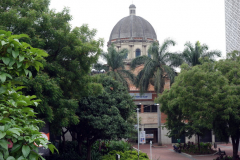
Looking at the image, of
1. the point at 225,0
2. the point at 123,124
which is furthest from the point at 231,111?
the point at 225,0

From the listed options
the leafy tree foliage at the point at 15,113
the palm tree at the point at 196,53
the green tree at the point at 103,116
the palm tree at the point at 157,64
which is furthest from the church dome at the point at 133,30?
the leafy tree foliage at the point at 15,113

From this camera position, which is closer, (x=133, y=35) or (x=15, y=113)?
(x=15, y=113)

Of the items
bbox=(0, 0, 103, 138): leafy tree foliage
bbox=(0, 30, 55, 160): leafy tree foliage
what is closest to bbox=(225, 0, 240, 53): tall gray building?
bbox=(0, 0, 103, 138): leafy tree foliage

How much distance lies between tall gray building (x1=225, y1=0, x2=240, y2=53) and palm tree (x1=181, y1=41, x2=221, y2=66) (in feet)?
45.8

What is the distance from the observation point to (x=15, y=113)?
4.69m

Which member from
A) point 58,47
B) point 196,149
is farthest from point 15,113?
point 196,149

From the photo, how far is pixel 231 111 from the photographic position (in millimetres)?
21438

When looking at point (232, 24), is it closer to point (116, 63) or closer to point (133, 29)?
point (133, 29)

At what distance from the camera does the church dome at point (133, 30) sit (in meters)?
60.0

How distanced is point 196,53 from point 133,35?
24498 millimetres

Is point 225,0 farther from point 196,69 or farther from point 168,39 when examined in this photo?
point 196,69

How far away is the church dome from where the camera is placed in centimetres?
6000

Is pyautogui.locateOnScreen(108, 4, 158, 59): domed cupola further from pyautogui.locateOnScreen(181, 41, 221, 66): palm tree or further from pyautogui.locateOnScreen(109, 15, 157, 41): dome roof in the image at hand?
pyautogui.locateOnScreen(181, 41, 221, 66): palm tree

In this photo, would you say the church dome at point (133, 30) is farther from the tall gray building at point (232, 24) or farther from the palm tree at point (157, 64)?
the palm tree at point (157, 64)
